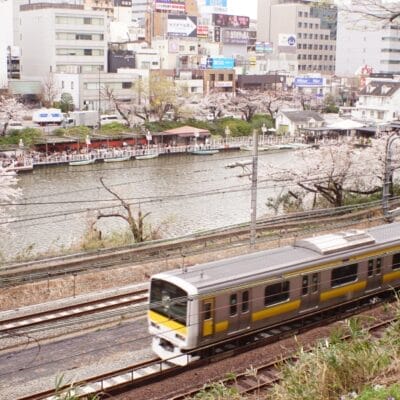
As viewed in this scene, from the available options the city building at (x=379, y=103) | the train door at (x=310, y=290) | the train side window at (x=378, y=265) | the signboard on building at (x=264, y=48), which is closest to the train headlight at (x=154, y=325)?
the train door at (x=310, y=290)

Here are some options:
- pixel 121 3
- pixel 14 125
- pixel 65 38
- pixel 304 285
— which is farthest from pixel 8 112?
pixel 121 3

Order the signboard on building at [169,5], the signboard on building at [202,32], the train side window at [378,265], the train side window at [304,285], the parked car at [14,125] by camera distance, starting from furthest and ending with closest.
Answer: the signboard on building at [169,5]
the signboard on building at [202,32]
the parked car at [14,125]
the train side window at [378,265]
the train side window at [304,285]

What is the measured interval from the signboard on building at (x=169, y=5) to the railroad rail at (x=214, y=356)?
205 ft

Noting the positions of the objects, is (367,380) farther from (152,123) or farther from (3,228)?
(152,123)

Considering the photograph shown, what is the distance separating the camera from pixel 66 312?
10.9 m

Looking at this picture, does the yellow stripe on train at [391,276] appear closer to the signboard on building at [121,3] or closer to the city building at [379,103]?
the city building at [379,103]

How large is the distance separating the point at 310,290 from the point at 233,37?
60.1m

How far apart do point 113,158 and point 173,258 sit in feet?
67.7

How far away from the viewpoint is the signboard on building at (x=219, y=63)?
51.5 m

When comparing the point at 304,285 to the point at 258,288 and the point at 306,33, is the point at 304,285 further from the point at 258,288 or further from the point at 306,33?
the point at 306,33

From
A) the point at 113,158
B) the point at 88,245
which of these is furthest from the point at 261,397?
the point at 113,158

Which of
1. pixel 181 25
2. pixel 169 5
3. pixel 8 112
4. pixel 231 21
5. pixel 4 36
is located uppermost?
pixel 169 5

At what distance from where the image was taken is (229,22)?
238 ft

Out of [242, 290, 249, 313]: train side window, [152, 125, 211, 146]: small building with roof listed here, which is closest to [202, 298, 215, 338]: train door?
[242, 290, 249, 313]: train side window
